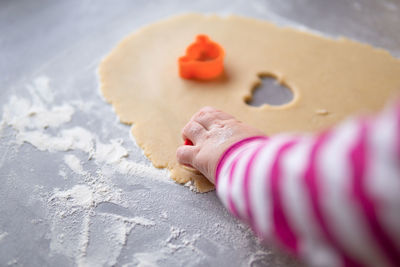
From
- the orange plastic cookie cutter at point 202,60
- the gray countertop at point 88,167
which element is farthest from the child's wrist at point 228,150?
the orange plastic cookie cutter at point 202,60

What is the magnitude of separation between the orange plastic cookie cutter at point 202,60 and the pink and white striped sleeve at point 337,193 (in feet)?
2.44

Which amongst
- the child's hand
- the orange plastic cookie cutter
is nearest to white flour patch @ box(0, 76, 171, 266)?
the child's hand

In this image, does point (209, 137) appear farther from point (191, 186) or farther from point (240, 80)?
point (240, 80)

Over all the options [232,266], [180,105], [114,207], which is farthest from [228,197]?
[180,105]

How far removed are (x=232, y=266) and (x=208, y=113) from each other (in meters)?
0.40

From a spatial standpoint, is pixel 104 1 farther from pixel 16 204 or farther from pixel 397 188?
pixel 397 188

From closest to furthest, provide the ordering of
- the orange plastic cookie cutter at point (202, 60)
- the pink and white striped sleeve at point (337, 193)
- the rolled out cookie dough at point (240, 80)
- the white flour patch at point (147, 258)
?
1. the pink and white striped sleeve at point (337, 193)
2. the white flour patch at point (147, 258)
3. the rolled out cookie dough at point (240, 80)
4. the orange plastic cookie cutter at point (202, 60)

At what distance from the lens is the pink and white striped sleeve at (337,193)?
0.42m

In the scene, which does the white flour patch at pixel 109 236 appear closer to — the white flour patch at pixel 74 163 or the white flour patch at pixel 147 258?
the white flour patch at pixel 147 258

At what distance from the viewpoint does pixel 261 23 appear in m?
1.50

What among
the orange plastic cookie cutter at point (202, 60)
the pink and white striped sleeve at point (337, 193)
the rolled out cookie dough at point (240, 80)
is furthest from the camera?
the orange plastic cookie cutter at point (202, 60)

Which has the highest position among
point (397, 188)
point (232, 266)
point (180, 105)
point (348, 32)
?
point (397, 188)

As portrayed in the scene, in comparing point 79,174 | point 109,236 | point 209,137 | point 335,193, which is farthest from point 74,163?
point 335,193

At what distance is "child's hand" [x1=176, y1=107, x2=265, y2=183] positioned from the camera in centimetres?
91
